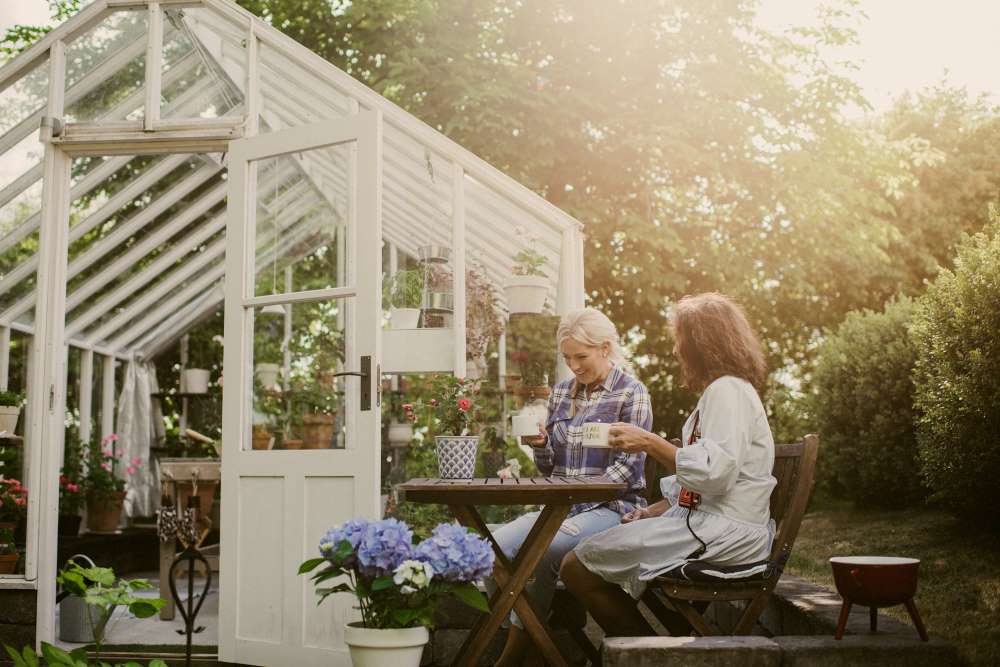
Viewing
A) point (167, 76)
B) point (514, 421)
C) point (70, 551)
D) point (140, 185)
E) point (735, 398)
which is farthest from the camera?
point (70, 551)

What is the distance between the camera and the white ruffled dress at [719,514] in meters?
2.99

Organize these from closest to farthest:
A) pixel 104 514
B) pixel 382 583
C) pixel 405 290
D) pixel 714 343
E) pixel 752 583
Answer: pixel 382 583 < pixel 752 583 < pixel 714 343 < pixel 405 290 < pixel 104 514

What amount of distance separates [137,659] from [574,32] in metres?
7.96

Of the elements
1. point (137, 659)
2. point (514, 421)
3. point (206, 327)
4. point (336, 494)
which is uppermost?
point (206, 327)

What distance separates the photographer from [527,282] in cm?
534

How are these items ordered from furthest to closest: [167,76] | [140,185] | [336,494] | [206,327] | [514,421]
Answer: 1. [206,327]
2. [140,185]
3. [167,76]
4. [514,421]
5. [336,494]

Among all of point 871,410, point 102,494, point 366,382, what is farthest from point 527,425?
point 102,494

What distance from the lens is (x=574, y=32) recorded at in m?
10.4

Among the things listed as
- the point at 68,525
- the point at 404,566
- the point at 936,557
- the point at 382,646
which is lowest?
the point at 68,525

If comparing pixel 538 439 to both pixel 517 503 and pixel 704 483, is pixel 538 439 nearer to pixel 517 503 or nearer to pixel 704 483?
pixel 517 503

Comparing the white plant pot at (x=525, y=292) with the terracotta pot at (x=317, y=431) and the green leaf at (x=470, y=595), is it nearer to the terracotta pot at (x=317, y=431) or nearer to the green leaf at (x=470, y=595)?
the terracotta pot at (x=317, y=431)

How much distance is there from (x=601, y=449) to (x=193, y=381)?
6.53 metres

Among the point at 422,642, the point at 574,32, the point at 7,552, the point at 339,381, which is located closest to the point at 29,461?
the point at 7,552

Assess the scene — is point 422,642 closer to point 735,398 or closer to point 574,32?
point 735,398
